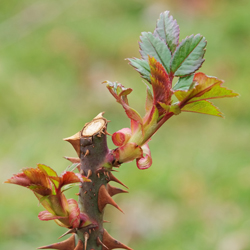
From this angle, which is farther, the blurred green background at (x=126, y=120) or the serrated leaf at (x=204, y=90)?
the blurred green background at (x=126, y=120)

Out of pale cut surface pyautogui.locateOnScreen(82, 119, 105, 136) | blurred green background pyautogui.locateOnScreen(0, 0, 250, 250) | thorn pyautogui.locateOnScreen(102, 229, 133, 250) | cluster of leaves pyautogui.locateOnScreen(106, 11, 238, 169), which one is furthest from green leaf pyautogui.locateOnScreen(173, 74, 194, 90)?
blurred green background pyautogui.locateOnScreen(0, 0, 250, 250)

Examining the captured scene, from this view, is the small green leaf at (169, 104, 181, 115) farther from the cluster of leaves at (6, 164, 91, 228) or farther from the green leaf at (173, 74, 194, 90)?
the cluster of leaves at (6, 164, 91, 228)

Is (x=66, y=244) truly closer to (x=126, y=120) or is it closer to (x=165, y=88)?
(x=165, y=88)

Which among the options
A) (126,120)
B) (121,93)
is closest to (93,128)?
(121,93)

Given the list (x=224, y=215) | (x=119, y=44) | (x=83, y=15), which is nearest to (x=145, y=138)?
(x=224, y=215)

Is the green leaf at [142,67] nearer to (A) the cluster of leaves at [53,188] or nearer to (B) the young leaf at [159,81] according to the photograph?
(B) the young leaf at [159,81]

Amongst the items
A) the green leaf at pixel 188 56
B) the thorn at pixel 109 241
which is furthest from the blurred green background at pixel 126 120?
the green leaf at pixel 188 56

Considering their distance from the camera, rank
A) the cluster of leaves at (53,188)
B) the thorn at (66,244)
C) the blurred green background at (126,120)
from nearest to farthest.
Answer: the cluster of leaves at (53,188), the thorn at (66,244), the blurred green background at (126,120)

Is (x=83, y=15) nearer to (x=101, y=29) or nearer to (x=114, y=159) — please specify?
(x=101, y=29)
